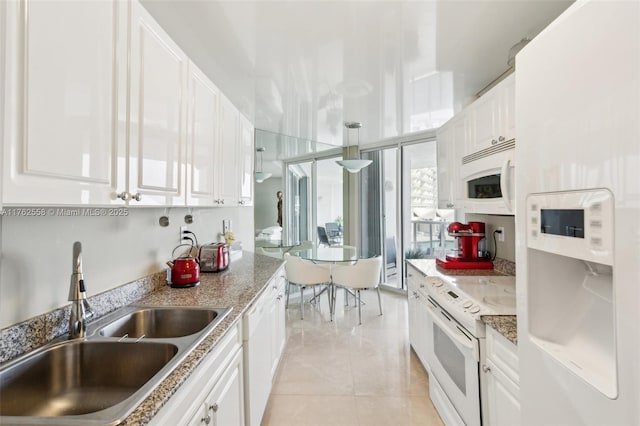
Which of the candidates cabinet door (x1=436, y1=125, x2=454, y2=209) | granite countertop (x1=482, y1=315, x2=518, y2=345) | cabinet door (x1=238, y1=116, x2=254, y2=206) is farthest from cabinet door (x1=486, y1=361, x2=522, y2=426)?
cabinet door (x1=238, y1=116, x2=254, y2=206)

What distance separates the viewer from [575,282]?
0.90 meters

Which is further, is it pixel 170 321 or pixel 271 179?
pixel 271 179

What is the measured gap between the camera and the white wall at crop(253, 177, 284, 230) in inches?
169

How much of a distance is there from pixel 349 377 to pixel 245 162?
208cm

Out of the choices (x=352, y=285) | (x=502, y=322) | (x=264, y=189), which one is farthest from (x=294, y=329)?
(x=502, y=322)

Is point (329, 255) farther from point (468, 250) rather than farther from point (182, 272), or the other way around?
point (182, 272)

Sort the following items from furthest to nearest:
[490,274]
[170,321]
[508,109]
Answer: [490,274] → [508,109] → [170,321]

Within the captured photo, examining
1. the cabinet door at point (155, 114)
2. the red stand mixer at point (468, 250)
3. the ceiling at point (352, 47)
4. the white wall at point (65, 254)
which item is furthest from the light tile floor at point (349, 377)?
the ceiling at point (352, 47)

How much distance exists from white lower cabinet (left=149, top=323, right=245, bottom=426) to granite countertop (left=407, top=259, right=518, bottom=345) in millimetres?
1172

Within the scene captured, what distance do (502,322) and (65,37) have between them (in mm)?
1860

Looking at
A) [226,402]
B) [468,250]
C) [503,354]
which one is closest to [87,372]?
[226,402]

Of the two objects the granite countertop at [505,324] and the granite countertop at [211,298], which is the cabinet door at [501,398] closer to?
the granite countertop at [505,324]

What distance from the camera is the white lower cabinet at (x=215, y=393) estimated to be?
2.87ft

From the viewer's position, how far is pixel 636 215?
60 centimetres
